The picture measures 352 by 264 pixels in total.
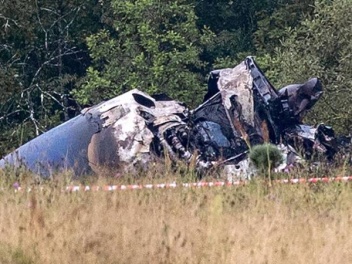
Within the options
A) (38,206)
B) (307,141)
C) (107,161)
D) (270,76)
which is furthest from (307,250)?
(270,76)

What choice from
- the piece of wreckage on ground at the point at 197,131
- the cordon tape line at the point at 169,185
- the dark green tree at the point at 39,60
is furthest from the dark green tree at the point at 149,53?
the cordon tape line at the point at 169,185

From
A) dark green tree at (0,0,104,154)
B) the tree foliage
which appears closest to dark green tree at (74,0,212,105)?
dark green tree at (0,0,104,154)

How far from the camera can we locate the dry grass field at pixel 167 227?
5.29 m

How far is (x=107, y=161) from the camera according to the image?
11219mm

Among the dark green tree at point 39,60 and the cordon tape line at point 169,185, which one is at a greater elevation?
the dark green tree at point 39,60

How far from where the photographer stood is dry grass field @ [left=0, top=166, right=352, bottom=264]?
529cm

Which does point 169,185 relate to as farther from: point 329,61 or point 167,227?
point 329,61

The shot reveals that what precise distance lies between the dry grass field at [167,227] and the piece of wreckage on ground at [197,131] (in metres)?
4.07

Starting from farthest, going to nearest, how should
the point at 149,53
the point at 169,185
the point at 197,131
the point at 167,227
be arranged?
the point at 149,53 < the point at 197,131 < the point at 169,185 < the point at 167,227

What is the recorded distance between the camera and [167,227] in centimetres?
567

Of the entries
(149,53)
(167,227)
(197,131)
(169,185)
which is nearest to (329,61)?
(149,53)

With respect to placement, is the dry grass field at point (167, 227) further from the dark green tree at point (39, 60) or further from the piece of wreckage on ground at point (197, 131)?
the dark green tree at point (39, 60)

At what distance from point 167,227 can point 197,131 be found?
6.58m

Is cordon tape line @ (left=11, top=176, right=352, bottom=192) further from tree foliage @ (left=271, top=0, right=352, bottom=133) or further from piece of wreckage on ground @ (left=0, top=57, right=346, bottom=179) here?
tree foliage @ (left=271, top=0, right=352, bottom=133)
